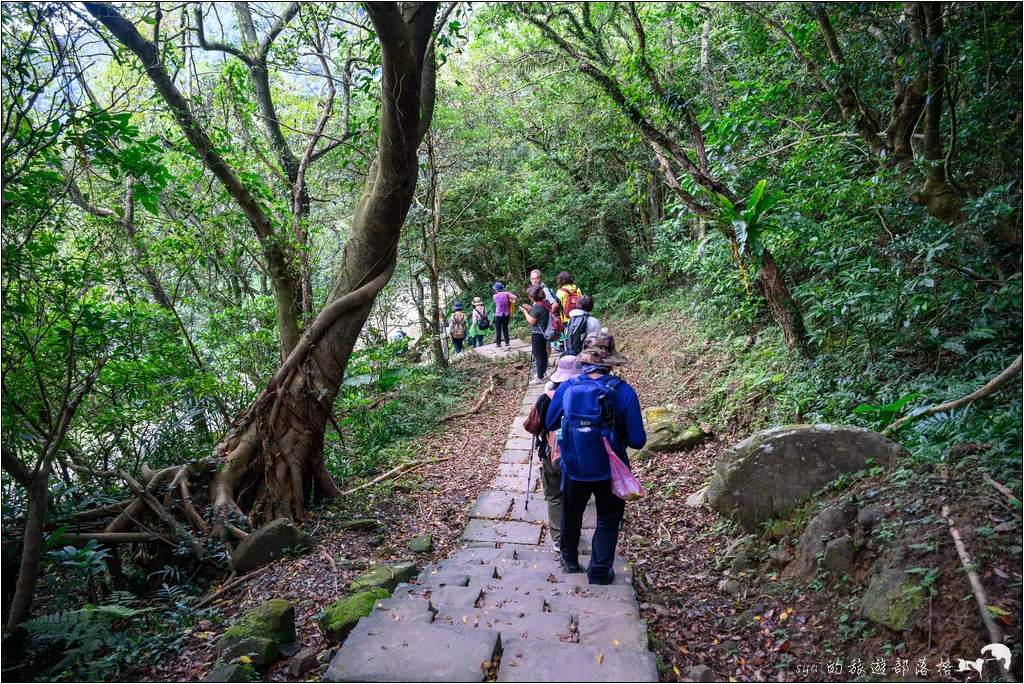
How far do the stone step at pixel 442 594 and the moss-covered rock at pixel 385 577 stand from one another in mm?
253

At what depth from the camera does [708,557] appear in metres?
4.45

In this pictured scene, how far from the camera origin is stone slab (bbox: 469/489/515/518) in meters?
5.54

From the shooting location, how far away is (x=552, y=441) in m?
4.23

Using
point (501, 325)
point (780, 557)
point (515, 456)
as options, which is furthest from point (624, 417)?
point (501, 325)

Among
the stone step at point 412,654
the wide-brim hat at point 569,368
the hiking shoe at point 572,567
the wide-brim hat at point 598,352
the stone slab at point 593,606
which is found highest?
the wide-brim hat at point 598,352

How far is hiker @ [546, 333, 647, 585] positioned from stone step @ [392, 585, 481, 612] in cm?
87

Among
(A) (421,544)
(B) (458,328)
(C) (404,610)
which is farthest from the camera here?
(B) (458,328)

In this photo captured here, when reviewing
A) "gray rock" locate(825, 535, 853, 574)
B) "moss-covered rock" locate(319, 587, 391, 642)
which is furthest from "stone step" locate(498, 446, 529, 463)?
"gray rock" locate(825, 535, 853, 574)

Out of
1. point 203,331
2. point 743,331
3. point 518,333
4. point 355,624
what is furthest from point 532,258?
point 355,624

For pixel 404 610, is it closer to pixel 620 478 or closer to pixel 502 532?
pixel 620 478

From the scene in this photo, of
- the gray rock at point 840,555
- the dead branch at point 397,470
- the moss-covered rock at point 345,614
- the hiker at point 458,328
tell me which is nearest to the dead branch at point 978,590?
the gray rock at point 840,555

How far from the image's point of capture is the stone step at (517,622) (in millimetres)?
2973

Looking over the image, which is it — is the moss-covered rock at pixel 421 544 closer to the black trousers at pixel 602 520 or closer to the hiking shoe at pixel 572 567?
the hiking shoe at pixel 572 567

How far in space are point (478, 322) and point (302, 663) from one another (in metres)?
11.7
